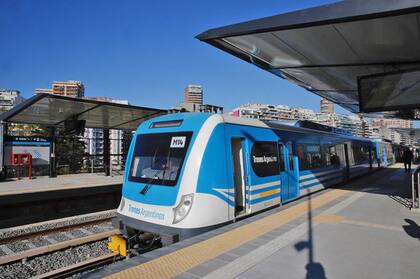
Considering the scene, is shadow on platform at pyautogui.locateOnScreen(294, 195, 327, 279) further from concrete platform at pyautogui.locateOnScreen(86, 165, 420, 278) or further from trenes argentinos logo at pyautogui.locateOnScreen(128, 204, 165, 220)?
trenes argentinos logo at pyautogui.locateOnScreen(128, 204, 165, 220)

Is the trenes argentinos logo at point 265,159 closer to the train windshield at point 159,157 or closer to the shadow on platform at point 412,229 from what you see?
the train windshield at point 159,157

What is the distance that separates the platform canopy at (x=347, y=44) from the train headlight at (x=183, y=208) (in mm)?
3260

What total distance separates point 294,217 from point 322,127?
6910 millimetres

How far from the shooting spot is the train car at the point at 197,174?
19.2 ft

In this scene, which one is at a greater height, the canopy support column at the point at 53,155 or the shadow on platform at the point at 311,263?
the canopy support column at the point at 53,155

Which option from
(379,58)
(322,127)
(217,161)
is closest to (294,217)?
(217,161)

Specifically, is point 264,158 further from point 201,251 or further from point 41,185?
point 41,185

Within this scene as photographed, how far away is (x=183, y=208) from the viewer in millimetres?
5770

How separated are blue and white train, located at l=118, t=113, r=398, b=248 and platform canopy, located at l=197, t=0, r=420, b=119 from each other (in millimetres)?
1741

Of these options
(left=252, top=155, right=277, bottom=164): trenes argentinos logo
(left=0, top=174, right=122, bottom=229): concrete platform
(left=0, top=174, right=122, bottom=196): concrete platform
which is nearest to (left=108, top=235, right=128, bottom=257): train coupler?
(left=252, top=155, right=277, bottom=164): trenes argentinos logo

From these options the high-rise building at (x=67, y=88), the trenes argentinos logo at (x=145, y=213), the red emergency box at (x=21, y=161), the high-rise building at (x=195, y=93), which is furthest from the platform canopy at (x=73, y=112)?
the high-rise building at (x=67, y=88)

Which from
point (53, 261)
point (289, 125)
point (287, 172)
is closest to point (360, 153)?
point (289, 125)

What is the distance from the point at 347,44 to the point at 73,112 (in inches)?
496

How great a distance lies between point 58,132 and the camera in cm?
1823
